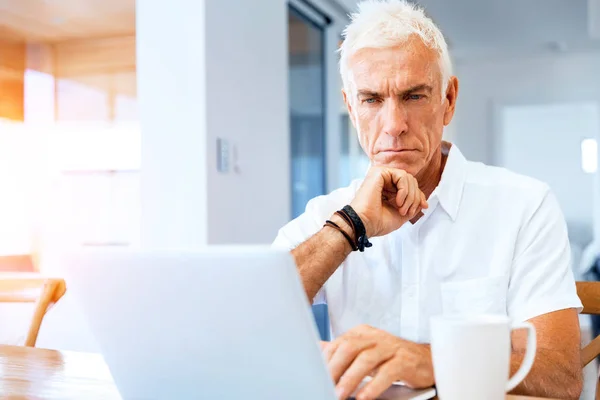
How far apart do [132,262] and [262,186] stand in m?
2.31

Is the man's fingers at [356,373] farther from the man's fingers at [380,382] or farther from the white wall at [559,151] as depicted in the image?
the white wall at [559,151]

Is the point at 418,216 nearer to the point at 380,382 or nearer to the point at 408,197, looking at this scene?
the point at 408,197

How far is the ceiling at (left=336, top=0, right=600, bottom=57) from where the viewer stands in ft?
17.3

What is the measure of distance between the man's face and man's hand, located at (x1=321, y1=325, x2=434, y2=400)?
59 centimetres

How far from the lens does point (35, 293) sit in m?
1.41

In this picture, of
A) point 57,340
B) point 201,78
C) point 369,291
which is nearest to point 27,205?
point 57,340

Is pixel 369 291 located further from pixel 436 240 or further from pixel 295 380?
pixel 295 380

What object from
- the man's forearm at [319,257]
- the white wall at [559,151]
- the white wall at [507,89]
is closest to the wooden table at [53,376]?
the man's forearm at [319,257]

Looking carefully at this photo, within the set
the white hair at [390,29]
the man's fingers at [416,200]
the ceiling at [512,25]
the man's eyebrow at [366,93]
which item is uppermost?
the ceiling at [512,25]

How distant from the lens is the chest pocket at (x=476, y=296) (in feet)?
3.97

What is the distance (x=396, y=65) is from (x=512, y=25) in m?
5.11

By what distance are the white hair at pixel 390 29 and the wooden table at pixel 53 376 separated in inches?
28.9

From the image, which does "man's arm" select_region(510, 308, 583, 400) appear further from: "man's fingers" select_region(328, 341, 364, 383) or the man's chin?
the man's chin

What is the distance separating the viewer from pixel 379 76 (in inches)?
49.8
